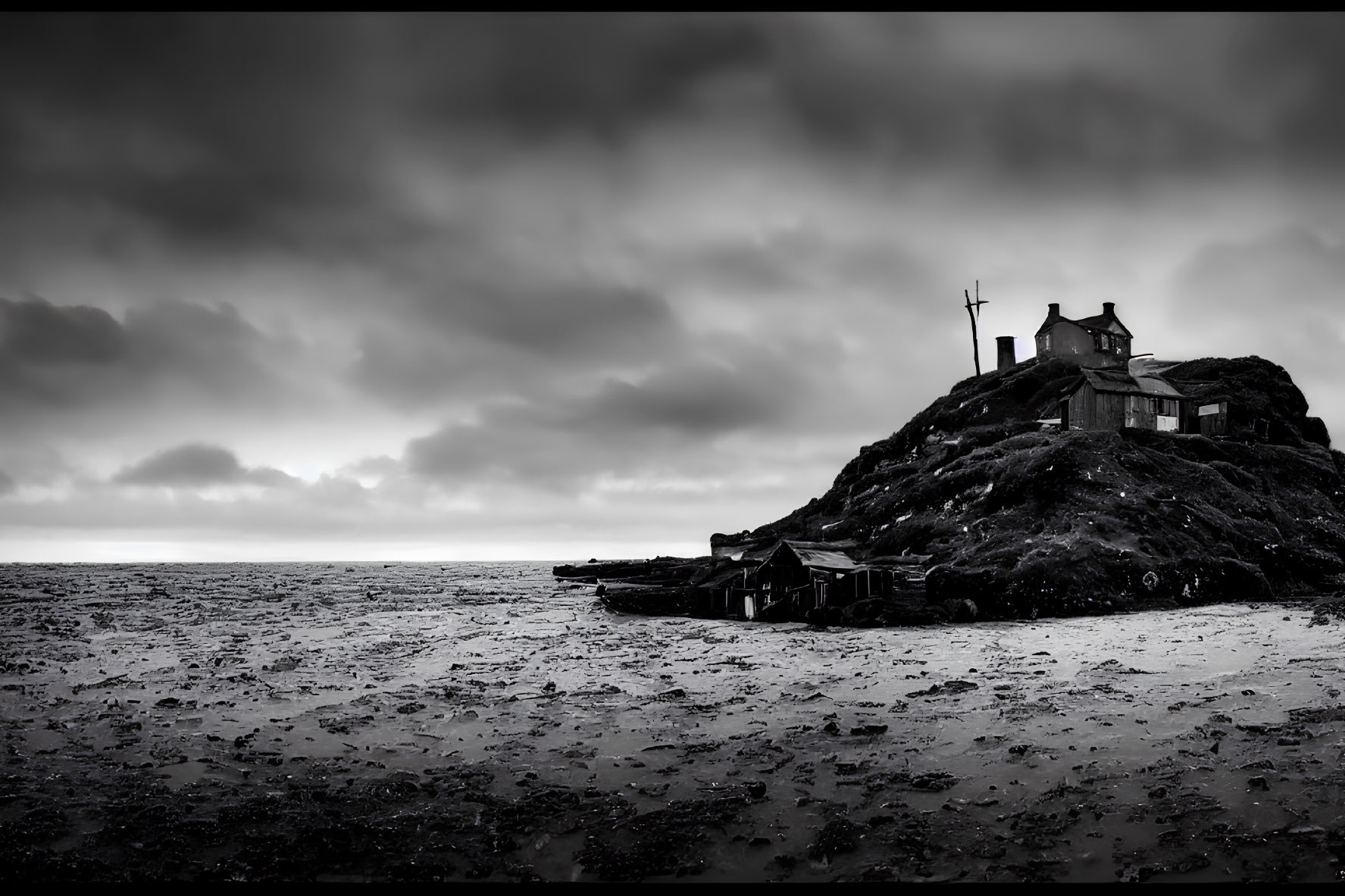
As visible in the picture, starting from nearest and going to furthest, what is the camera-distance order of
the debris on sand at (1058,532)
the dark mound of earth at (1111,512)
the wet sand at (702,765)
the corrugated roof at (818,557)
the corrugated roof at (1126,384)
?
the wet sand at (702,765) < the debris on sand at (1058,532) < the dark mound of earth at (1111,512) < the corrugated roof at (818,557) < the corrugated roof at (1126,384)

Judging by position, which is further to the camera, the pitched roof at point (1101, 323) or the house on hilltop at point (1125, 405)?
the pitched roof at point (1101, 323)

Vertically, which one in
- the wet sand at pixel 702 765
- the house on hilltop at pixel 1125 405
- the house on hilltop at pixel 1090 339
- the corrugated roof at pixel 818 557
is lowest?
the wet sand at pixel 702 765

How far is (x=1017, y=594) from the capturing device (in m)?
35.9

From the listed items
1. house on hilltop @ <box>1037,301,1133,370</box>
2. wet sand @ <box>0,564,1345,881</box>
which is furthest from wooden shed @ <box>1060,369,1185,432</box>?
wet sand @ <box>0,564,1345,881</box>

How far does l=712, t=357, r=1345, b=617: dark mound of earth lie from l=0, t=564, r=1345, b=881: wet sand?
11753 mm

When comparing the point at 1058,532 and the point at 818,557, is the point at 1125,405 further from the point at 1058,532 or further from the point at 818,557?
the point at 818,557

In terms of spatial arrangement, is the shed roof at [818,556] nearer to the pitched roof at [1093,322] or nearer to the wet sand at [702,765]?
the wet sand at [702,765]

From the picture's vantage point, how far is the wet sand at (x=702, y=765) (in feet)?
28.8

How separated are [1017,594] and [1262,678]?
19.7 meters

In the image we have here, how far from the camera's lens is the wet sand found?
28.8 ft

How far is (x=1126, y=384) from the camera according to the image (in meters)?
61.4

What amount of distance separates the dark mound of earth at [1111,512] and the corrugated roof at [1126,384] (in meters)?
3.69

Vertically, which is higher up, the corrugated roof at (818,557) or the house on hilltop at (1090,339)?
the house on hilltop at (1090,339)

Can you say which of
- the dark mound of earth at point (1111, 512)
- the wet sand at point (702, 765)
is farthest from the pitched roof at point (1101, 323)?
the wet sand at point (702, 765)
